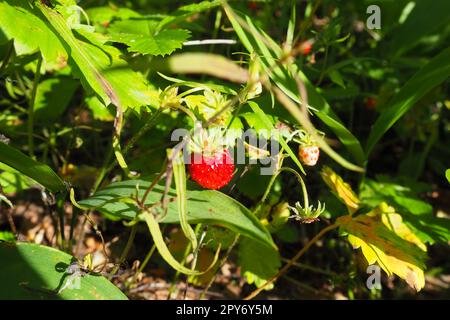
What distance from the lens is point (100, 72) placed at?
1.01m

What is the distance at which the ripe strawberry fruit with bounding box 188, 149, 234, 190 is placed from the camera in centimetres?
92

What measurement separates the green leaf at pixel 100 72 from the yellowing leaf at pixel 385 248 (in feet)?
1.63

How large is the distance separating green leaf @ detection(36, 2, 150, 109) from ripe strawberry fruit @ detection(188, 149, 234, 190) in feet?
0.52

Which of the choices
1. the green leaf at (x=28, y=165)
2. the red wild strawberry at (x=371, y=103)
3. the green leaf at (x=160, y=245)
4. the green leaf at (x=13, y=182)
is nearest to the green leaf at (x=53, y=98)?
the green leaf at (x=13, y=182)

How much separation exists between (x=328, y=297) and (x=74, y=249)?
0.69m

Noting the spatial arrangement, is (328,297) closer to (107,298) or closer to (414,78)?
(414,78)

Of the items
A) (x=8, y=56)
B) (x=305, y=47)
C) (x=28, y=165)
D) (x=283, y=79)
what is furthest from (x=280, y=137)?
(x=8, y=56)

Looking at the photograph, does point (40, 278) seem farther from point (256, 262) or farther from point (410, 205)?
point (410, 205)

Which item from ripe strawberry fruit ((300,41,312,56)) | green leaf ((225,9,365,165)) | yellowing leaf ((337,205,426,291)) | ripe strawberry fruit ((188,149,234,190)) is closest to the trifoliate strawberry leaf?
yellowing leaf ((337,205,426,291))

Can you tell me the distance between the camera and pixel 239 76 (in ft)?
2.00

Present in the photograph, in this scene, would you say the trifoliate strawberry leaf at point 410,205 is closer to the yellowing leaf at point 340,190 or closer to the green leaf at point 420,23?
the yellowing leaf at point 340,190

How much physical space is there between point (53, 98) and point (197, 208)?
79 centimetres
